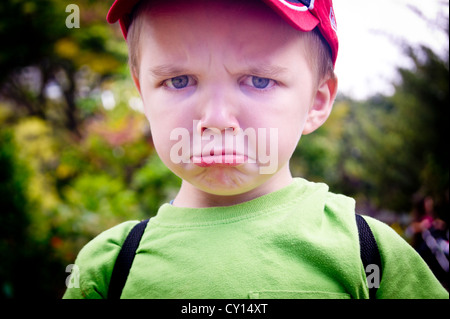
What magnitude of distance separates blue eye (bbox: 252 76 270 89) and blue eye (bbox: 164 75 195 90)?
0.17m

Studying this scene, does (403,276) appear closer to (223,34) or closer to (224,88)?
(224,88)

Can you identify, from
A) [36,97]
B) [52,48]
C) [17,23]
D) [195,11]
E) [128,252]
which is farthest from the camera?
[36,97]

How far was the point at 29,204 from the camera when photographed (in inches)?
144

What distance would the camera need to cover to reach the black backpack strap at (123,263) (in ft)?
3.65

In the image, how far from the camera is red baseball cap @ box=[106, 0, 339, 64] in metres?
0.92

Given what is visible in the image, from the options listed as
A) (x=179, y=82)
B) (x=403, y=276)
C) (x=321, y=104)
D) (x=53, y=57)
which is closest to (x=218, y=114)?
(x=179, y=82)

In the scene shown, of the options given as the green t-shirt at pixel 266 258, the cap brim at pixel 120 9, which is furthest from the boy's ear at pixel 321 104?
the cap brim at pixel 120 9

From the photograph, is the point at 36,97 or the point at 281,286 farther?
the point at 36,97

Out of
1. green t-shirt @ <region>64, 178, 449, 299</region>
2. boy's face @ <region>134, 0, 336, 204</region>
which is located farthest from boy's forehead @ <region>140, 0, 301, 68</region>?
green t-shirt @ <region>64, 178, 449, 299</region>

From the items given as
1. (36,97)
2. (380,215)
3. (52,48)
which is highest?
(52,48)

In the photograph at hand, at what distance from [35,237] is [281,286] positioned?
3438mm
